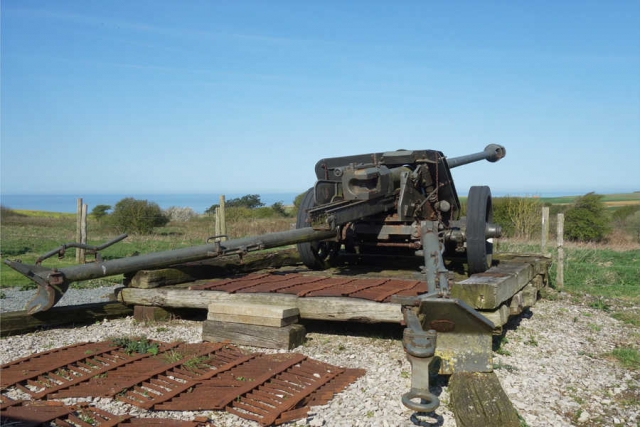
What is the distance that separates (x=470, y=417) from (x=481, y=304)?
1.64 meters

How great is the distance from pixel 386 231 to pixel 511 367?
265cm

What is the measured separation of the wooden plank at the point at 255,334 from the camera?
18.4 feet

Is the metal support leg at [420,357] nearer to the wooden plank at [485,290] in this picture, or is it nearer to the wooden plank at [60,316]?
the wooden plank at [485,290]

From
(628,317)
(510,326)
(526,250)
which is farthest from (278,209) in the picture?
(510,326)

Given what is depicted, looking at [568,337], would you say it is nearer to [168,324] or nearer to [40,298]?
[168,324]

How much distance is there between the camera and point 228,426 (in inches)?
146

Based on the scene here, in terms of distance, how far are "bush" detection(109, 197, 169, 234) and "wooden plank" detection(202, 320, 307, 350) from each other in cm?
1575

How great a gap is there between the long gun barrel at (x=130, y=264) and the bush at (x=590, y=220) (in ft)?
56.7

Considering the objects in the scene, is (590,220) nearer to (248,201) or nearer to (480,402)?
(248,201)

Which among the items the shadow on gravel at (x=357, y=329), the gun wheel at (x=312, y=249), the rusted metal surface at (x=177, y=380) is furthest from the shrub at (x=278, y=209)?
the rusted metal surface at (x=177, y=380)

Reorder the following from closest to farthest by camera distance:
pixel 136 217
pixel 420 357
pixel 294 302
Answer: pixel 420 357 → pixel 294 302 → pixel 136 217

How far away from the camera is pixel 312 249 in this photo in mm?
8008

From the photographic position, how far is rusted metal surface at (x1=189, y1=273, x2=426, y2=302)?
19.6 ft

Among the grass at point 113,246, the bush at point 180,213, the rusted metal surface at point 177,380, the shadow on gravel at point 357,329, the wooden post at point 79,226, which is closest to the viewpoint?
the rusted metal surface at point 177,380
